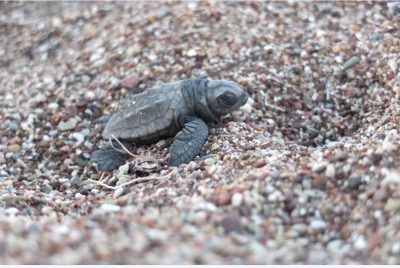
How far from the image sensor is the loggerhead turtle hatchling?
10.7 feet

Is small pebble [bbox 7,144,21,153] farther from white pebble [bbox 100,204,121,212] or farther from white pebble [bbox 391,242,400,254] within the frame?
white pebble [bbox 391,242,400,254]

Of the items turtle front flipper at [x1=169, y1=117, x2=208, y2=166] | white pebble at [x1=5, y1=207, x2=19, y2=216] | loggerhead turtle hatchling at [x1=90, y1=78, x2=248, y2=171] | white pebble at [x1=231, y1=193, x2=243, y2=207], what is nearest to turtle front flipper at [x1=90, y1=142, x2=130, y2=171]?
loggerhead turtle hatchling at [x1=90, y1=78, x2=248, y2=171]

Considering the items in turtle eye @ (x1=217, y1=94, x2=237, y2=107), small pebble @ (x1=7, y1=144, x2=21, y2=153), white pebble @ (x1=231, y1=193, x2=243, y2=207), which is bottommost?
small pebble @ (x1=7, y1=144, x2=21, y2=153)

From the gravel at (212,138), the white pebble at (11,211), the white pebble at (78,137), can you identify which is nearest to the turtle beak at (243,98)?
the gravel at (212,138)

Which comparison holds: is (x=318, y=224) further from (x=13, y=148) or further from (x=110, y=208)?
(x=13, y=148)

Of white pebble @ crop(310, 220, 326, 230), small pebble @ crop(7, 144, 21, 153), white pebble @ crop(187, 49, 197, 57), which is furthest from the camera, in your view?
white pebble @ crop(187, 49, 197, 57)

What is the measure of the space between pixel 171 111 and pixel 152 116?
11cm

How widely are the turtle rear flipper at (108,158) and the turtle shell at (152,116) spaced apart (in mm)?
107

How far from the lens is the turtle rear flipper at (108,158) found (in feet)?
10.8

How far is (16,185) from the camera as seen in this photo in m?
3.18


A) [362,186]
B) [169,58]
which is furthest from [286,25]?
[362,186]

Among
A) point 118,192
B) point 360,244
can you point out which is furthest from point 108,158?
point 360,244

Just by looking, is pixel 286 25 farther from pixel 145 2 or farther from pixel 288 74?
pixel 145 2

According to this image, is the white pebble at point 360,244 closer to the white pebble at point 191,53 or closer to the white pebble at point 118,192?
the white pebble at point 118,192
